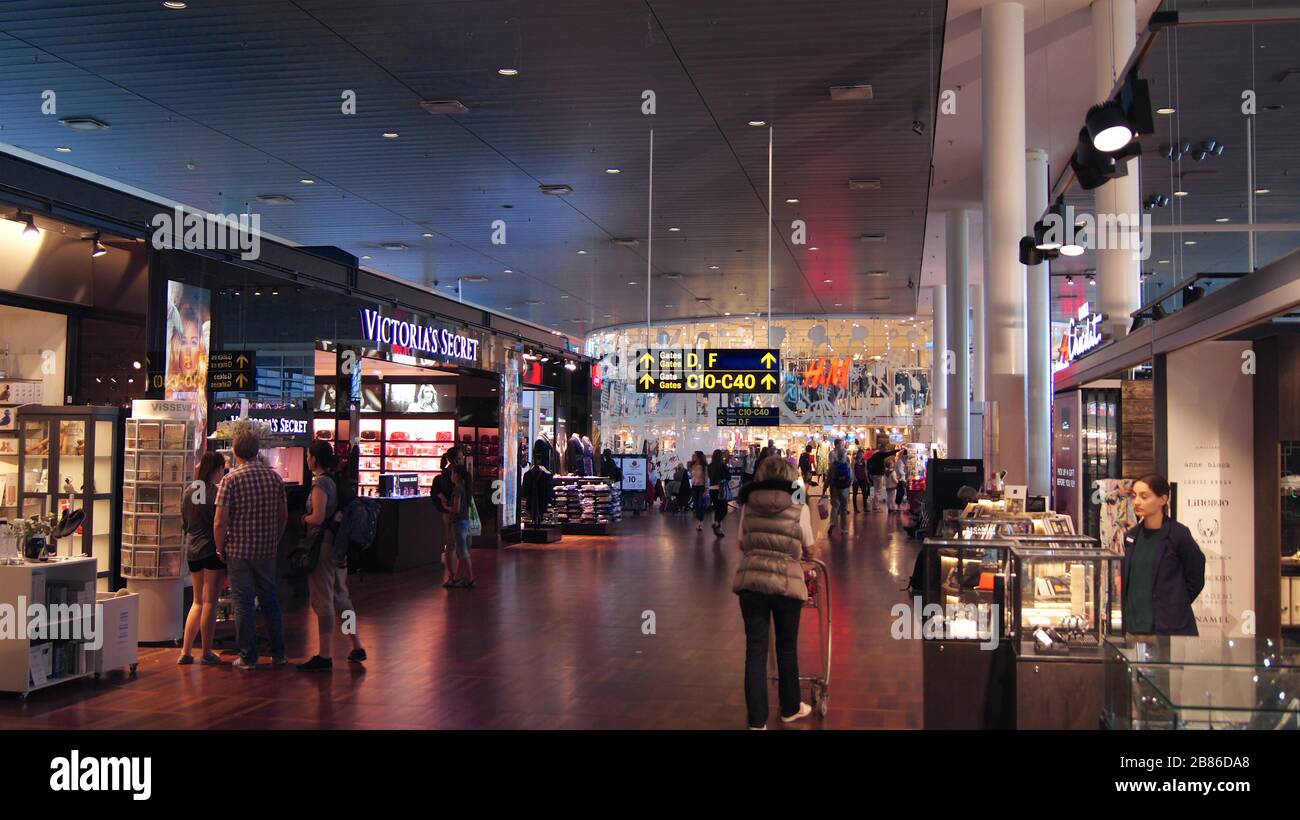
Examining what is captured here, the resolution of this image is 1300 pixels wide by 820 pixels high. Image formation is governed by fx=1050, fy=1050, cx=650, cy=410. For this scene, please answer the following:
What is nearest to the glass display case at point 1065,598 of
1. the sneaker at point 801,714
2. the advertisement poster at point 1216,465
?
the sneaker at point 801,714

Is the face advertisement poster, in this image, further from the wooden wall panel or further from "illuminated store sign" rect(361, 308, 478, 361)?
the wooden wall panel

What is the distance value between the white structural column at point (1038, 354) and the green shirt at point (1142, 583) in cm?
677

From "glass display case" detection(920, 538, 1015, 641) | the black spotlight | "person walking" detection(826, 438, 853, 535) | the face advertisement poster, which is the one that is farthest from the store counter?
"person walking" detection(826, 438, 853, 535)

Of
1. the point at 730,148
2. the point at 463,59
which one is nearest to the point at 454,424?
the point at 730,148

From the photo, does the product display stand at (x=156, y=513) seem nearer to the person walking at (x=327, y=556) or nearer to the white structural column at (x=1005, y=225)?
the person walking at (x=327, y=556)

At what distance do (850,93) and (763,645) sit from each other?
5.81m

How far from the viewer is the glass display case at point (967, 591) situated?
4.86 m

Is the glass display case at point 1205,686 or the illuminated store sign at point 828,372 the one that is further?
the illuminated store sign at point 828,372

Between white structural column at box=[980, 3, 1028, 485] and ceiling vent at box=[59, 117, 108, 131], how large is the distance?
8.54m

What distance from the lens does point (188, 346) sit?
967cm
